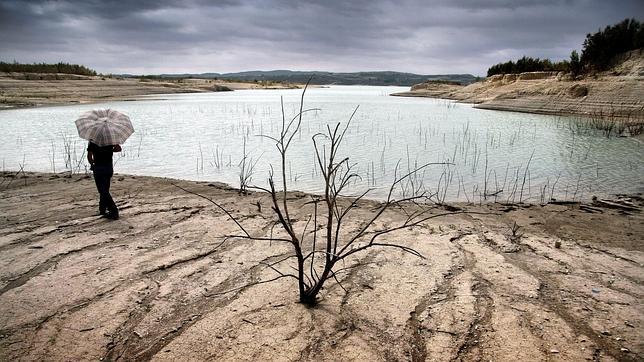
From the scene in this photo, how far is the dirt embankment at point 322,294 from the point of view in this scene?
3172mm

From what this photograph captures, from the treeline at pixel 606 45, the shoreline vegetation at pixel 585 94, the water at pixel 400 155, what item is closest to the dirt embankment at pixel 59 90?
the water at pixel 400 155

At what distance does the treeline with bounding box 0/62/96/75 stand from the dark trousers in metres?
40.8

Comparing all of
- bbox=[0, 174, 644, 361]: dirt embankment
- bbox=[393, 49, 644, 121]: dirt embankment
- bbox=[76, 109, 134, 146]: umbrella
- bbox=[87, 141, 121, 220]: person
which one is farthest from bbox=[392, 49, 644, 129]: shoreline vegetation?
bbox=[87, 141, 121, 220]: person

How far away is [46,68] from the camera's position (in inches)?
1650

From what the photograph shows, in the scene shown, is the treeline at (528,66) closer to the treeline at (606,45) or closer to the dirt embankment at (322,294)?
the treeline at (606,45)

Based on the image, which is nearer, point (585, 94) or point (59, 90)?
point (585, 94)

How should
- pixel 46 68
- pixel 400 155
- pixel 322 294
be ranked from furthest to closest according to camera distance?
pixel 46 68 → pixel 400 155 → pixel 322 294

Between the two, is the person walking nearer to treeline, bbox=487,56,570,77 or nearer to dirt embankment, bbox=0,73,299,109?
dirt embankment, bbox=0,73,299,109

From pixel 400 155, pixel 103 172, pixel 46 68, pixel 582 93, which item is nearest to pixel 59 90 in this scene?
pixel 46 68

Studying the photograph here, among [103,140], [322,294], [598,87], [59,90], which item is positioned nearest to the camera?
[322,294]

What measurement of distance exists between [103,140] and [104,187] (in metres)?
0.69

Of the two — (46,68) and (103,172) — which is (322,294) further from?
(46,68)

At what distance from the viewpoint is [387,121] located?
21.4 meters

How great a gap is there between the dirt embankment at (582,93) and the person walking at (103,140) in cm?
1961
